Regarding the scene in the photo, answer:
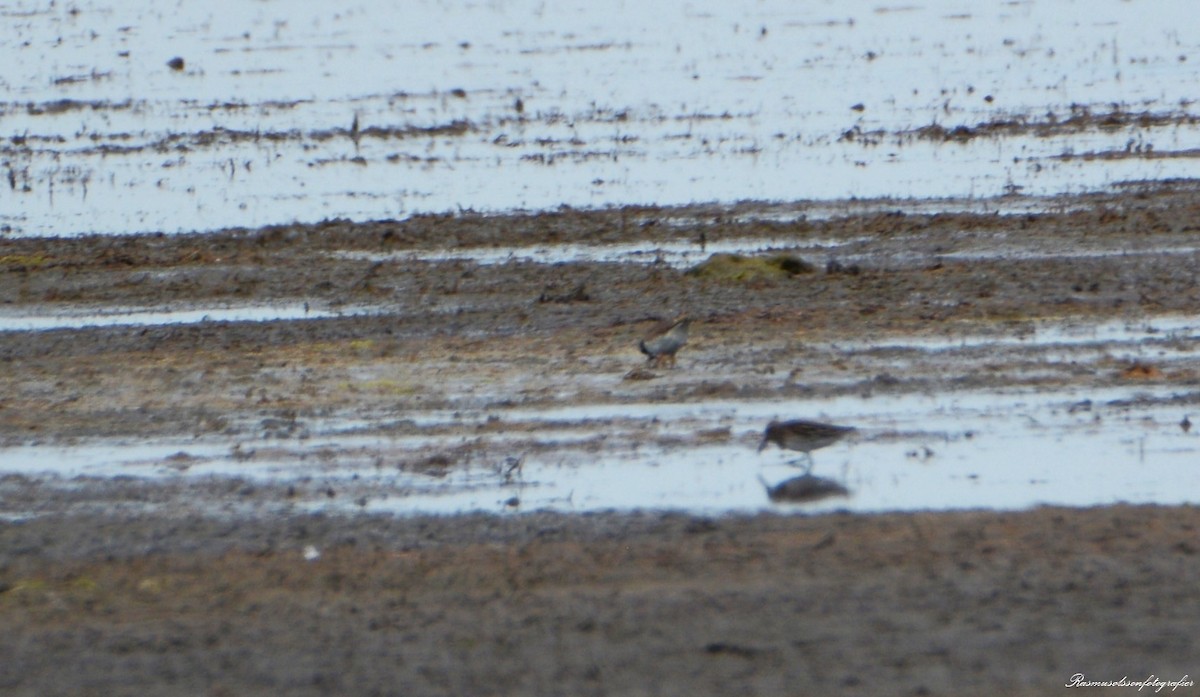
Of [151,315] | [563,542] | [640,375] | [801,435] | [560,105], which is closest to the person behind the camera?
[563,542]

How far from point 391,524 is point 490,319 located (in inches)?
164

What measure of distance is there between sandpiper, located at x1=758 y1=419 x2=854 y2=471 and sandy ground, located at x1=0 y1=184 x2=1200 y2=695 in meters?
0.52

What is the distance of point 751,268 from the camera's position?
472 inches

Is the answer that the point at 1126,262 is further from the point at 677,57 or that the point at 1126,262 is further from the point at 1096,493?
the point at 677,57

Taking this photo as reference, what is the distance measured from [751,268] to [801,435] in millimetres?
4315

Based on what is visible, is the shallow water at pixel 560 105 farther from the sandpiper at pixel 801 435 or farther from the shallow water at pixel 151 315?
the sandpiper at pixel 801 435

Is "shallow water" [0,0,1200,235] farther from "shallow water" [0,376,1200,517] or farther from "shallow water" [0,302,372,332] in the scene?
"shallow water" [0,376,1200,517]

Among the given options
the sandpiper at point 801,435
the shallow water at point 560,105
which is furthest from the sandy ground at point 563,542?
the shallow water at point 560,105

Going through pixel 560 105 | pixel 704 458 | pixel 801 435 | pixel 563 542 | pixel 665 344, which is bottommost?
pixel 563 542

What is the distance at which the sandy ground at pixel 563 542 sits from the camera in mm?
5375

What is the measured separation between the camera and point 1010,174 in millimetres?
15906

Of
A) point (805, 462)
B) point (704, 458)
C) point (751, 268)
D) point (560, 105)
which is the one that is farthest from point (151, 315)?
point (560, 105)

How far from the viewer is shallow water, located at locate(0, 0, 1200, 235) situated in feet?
53.0

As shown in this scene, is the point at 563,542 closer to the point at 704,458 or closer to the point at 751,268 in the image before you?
the point at 704,458
